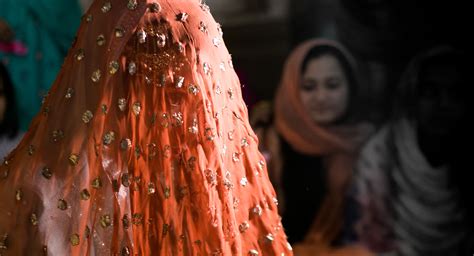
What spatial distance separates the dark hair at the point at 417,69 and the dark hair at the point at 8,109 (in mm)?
1178

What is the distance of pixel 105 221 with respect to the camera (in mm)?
1582

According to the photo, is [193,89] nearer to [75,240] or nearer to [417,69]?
[75,240]

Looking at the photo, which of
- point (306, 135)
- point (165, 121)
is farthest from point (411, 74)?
point (165, 121)

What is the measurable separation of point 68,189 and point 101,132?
0.13 meters

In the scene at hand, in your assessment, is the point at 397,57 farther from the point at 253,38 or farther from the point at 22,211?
the point at 22,211

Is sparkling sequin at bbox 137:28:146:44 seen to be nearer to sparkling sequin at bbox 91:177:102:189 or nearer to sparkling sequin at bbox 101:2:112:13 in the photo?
sparkling sequin at bbox 101:2:112:13

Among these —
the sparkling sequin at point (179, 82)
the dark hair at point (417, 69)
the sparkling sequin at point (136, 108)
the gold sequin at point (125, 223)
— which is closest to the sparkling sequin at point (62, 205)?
the gold sequin at point (125, 223)

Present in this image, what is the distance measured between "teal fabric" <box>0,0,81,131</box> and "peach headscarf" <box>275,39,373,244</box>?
0.71 metres

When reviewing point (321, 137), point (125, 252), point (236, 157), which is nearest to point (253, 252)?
point (236, 157)

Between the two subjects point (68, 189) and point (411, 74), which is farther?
point (411, 74)

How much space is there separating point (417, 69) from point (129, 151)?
4.07 ft

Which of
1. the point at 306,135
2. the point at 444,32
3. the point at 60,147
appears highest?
the point at 444,32

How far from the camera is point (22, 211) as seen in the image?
161 centimetres

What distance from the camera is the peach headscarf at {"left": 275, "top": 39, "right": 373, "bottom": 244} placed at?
2553mm
